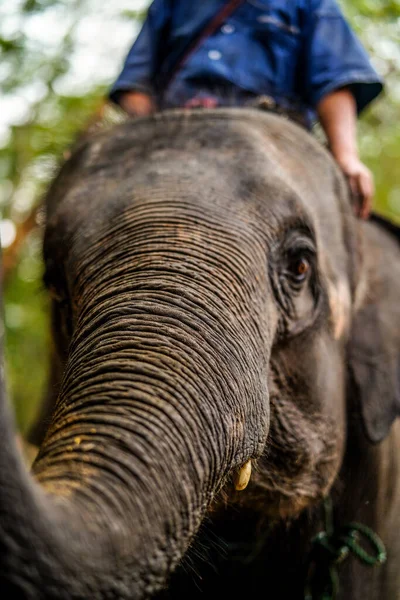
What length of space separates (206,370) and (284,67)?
2155mm

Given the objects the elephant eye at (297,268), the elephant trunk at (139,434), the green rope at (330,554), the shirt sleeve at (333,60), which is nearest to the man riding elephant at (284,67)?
the shirt sleeve at (333,60)


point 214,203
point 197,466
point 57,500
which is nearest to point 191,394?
point 197,466

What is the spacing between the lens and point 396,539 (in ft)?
11.5

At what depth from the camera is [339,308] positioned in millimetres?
2906

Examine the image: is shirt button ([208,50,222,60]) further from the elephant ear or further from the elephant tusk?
the elephant tusk

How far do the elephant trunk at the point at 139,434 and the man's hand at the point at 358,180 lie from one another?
4.67 ft

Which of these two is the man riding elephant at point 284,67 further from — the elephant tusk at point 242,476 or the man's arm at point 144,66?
the elephant tusk at point 242,476

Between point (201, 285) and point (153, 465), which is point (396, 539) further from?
point (153, 465)

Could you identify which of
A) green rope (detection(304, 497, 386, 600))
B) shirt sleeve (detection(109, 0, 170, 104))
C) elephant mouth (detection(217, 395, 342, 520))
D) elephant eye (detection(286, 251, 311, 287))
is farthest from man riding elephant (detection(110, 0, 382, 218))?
green rope (detection(304, 497, 386, 600))

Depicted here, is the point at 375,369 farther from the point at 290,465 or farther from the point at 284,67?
the point at 284,67

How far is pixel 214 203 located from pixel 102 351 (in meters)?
0.76

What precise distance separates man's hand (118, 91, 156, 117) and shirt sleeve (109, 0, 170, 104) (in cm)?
2

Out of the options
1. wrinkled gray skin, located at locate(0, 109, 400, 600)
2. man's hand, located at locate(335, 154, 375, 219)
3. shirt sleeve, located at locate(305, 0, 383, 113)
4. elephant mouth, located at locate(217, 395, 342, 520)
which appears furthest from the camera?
shirt sleeve, located at locate(305, 0, 383, 113)

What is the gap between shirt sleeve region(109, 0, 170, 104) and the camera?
12.2 feet
